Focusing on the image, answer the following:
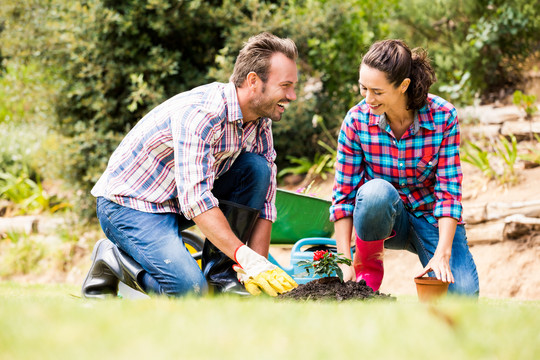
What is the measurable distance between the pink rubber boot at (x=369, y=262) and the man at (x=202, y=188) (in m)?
0.48

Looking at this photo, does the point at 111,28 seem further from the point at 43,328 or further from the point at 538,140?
the point at 43,328

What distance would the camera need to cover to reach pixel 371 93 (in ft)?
9.00

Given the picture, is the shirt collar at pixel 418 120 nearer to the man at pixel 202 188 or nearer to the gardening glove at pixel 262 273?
the man at pixel 202 188

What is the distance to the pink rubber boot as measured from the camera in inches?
113

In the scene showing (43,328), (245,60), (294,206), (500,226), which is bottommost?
(500,226)

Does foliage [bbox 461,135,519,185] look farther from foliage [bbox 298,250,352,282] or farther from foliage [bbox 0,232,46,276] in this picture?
foliage [bbox 0,232,46,276]

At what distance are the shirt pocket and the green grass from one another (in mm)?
1391

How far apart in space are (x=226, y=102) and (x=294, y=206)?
0.89m

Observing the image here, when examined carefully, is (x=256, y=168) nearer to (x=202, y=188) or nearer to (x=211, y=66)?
(x=202, y=188)

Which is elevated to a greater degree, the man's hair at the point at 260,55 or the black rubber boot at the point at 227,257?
the man's hair at the point at 260,55

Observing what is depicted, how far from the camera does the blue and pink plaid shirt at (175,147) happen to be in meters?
2.65

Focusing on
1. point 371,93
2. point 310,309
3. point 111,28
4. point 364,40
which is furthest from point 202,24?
point 310,309

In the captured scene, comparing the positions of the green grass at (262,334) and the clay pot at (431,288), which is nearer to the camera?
the green grass at (262,334)

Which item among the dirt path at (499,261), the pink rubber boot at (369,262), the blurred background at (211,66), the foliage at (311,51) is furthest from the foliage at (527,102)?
the pink rubber boot at (369,262)
